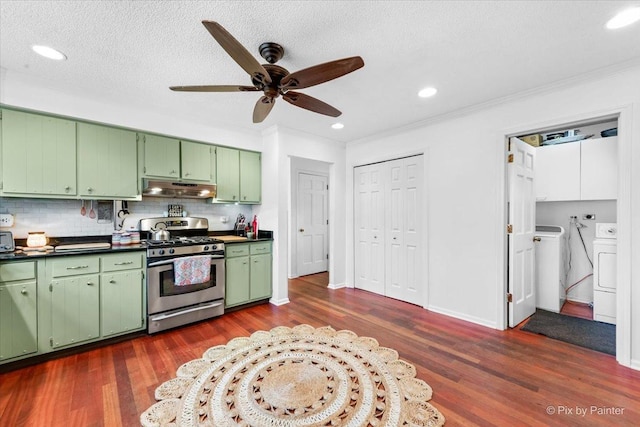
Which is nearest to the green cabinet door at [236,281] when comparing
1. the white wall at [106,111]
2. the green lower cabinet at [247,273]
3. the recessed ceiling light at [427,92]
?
the green lower cabinet at [247,273]

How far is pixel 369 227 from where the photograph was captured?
175 inches

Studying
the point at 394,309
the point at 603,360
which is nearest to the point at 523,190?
the point at 603,360

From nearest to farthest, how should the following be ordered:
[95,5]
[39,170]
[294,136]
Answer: [95,5]
[39,170]
[294,136]

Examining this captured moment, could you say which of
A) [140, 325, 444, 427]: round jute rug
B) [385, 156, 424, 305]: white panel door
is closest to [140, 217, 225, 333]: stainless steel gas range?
[140, 325, 444, 427]: round jute rug

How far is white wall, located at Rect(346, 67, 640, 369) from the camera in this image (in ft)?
7.34

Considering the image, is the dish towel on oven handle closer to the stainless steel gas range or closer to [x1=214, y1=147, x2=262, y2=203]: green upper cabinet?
the stainless steel gas range

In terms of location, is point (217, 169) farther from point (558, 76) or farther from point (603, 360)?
point (603, 360)

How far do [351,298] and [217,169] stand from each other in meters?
2.67

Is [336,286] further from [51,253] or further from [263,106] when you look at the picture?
[51,253]

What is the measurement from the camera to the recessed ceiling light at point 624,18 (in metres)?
1.66

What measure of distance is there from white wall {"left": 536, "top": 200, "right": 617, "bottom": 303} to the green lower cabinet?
4151 mm

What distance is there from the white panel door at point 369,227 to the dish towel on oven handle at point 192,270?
2.42 metres

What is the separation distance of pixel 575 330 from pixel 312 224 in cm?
409

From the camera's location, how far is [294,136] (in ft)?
13.1
